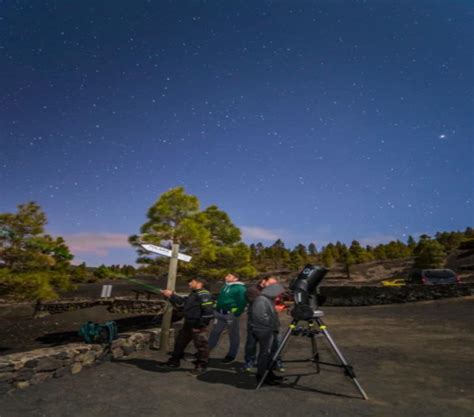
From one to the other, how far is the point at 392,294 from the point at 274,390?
16.7 m

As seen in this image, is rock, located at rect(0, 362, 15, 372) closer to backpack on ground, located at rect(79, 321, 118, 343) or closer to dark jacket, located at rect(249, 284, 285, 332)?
backpack on ground, located at rect(79, 321, 118, 343)

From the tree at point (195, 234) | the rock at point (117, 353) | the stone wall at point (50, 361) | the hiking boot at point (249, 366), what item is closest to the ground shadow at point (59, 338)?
the tree at point (195, 234)

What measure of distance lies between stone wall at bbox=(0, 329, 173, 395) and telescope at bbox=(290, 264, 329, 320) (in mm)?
4482

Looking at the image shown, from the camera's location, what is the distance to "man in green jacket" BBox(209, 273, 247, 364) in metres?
6.60

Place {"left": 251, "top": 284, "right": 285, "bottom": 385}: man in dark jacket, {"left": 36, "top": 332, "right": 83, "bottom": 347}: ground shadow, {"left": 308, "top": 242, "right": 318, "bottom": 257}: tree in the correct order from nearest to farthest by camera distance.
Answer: {"left": 251, "top": 284, "right": 285, "bottom": 385}: man in dark jacket → {"left": 36, "top": 332, "right": 83, "bottom": 347}: ground shadow → {"left": 308, "top": 242, "right": 318, "bottom": 257}: tree

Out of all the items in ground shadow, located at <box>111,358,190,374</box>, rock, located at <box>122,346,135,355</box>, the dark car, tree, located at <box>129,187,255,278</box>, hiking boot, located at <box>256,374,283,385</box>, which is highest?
tree, located at <box>129,187,255,278</box>

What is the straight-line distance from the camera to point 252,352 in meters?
5.77

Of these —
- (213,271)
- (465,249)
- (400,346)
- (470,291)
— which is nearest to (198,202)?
(213,271)

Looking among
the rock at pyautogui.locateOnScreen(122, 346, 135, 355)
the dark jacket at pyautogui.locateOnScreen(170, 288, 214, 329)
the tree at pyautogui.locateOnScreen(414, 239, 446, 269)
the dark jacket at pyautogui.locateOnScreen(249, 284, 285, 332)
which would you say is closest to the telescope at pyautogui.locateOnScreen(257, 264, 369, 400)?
the dark jacket at pyautogui.locateOnScreen(249, 284, 285, 332)

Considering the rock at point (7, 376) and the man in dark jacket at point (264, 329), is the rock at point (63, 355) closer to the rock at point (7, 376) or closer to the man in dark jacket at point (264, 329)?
the rock at point (7, 376)

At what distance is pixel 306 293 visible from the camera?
4691mm

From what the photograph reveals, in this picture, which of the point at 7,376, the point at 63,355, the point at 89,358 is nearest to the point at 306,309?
the point at 63,355

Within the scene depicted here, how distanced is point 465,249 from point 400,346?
75189mm

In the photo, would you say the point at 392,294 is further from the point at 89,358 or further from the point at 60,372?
the point at 60,372
